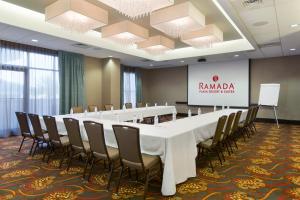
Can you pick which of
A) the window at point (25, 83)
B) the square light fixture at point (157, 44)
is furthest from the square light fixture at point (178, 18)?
the window at point (25, 83)

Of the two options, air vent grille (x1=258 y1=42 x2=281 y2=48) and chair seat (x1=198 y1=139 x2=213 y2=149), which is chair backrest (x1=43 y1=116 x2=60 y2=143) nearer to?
chair seat (x1=198 y1=139 x2=213 y2=149)

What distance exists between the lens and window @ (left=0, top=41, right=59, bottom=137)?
613cm

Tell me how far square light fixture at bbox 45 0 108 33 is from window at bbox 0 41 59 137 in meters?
3.04

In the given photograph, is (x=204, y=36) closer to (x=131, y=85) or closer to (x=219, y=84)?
(x=219, y=84)

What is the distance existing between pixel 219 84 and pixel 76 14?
795cm

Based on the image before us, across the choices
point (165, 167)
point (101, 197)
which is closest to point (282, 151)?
point (165, 167)

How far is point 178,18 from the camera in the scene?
399cm

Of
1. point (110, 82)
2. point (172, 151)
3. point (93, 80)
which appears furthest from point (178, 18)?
point (93, 80)

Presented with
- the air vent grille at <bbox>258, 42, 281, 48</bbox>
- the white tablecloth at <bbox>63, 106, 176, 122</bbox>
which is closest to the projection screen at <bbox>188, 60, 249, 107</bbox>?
the air vent grille at <bbox>258, 42, 281, 48</bbox>

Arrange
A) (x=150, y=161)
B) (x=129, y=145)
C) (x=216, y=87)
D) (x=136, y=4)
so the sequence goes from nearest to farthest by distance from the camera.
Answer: (x=129, y=145)
(x=150, y=161)
(x=136, y=4)
(x=216, y=87)

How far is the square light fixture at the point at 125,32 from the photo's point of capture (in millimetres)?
4716

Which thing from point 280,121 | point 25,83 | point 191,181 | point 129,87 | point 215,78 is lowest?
point 191,181

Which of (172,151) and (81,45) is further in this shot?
(81,45)

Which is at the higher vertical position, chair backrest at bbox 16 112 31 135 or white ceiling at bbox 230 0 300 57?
white ceiling at bbox 230 0 300 57
